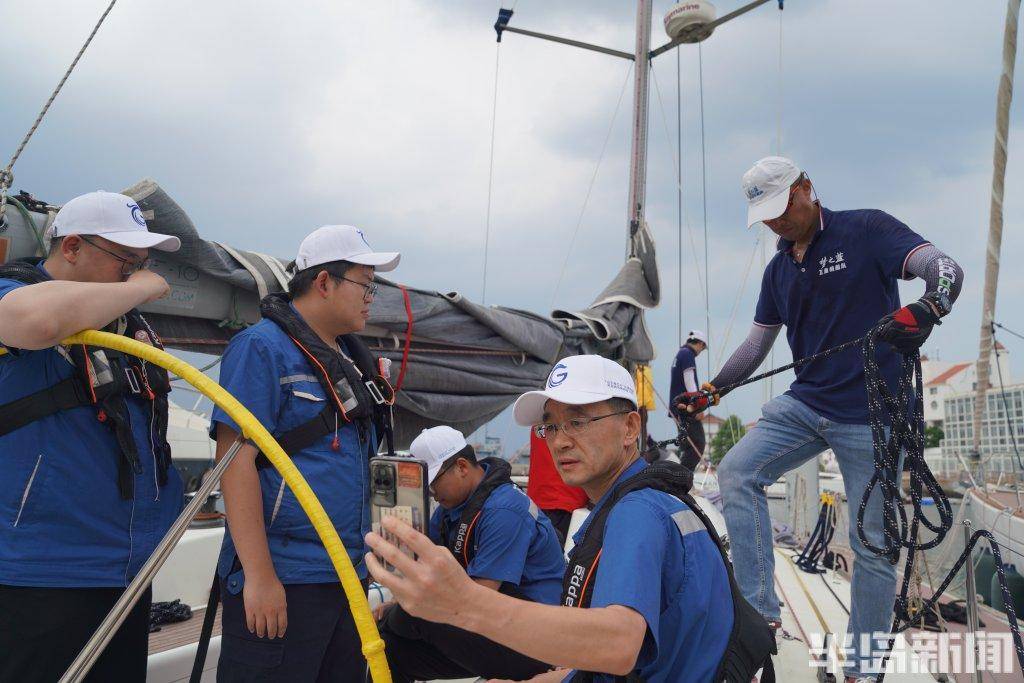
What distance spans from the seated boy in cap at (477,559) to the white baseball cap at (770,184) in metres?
1.51

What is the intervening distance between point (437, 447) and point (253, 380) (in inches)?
49.7

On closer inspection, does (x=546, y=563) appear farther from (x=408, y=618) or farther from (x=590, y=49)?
(x=590, y=49)

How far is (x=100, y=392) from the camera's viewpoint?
1.84m

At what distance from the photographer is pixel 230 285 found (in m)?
2.99

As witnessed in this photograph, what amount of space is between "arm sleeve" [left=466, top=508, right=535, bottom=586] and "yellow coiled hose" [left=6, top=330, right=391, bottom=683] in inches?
55.0

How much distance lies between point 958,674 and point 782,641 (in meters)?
0.77

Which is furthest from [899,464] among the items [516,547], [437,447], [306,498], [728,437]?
[728,437]

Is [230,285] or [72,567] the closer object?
[72,567]

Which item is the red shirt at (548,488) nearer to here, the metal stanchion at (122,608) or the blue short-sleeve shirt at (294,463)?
the blue short-sleeve shirt at (294,463)

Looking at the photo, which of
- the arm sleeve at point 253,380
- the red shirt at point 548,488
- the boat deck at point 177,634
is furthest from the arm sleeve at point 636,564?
the red shirt at point 548,488

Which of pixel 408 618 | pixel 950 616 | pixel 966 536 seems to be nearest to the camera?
pixel 966 536

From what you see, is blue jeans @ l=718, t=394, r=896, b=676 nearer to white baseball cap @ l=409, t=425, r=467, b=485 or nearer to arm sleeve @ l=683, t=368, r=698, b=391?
white baseball cap @ l=409, t=425, r=467, b=485

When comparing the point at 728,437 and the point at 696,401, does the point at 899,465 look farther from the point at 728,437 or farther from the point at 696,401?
the point at 728,437

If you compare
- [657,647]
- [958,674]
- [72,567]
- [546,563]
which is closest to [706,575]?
[657,647]
